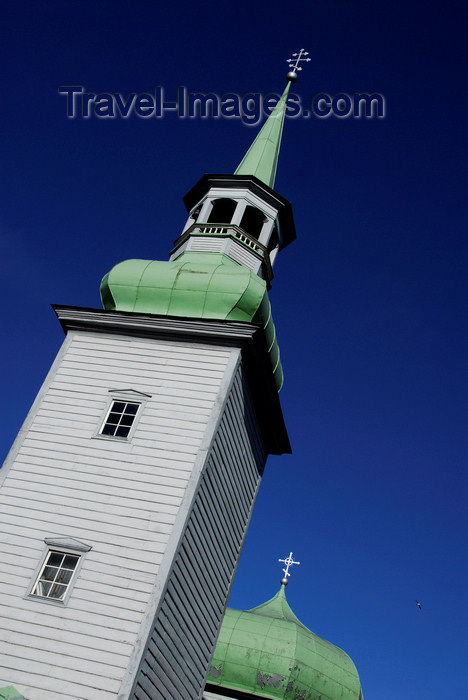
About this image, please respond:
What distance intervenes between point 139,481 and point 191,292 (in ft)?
17.1

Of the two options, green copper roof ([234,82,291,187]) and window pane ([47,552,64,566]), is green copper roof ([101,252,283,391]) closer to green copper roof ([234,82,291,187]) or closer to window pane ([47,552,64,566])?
window pane ([47,552,64,566])

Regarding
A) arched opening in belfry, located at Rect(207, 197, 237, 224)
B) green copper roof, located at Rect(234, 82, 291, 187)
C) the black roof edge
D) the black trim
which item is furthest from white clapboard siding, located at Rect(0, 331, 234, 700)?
green copper roof, located at Rect(234, 82, 291, 187)

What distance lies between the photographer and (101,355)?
58.5 feet

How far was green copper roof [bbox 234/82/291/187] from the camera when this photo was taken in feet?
82.7

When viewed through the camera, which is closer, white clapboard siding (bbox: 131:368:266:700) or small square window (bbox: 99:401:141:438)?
white clapboard siding (bbox: 131:368:266:700)

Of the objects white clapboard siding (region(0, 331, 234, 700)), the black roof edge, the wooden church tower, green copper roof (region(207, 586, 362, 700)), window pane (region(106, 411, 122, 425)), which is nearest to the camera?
white clapboard siding (region(0, 331, 234, 700))

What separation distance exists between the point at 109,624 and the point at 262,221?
1428cm

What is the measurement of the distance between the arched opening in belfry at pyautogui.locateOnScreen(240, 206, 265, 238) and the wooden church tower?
312cm

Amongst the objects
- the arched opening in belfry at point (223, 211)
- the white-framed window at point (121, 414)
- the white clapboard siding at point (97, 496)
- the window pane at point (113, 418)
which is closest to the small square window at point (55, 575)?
the white clapboard siding at point (97, 496)

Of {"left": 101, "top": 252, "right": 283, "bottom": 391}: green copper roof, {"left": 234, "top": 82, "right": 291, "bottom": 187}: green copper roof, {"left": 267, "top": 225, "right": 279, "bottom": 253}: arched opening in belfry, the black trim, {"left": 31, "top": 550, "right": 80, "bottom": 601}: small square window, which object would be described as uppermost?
{"left": 234, "top": 82, "right": 291, "bottom": 187}: green copper roof

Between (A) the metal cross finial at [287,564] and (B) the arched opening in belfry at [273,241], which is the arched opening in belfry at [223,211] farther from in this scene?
(A) the metal cross finial at [287,564]

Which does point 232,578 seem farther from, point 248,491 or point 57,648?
point 57,648

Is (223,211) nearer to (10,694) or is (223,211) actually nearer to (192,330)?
(192,330)

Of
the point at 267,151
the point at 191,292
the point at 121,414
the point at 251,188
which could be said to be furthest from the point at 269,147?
the point at 121,414
